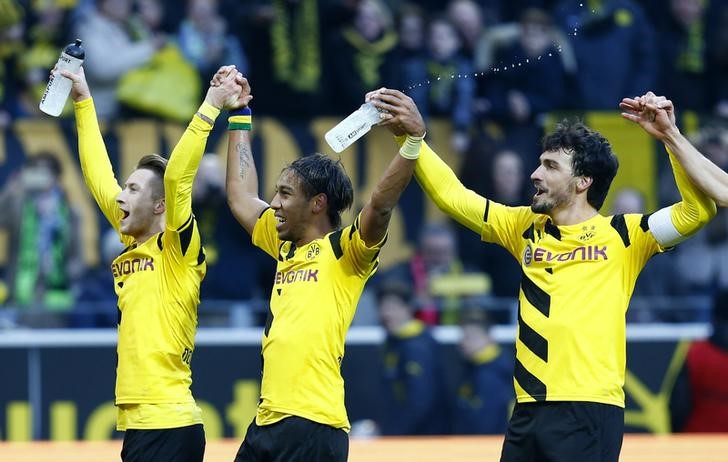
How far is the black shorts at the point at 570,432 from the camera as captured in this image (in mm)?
6012

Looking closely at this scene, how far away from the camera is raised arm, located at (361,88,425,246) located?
6.01 meters

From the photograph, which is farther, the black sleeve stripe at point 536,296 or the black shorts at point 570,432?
the black sleeve stripe at point 536,296

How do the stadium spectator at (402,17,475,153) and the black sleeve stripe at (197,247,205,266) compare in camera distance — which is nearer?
the black sleeve stripe at (197,247,205,266)

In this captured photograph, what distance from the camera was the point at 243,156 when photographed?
687 cm

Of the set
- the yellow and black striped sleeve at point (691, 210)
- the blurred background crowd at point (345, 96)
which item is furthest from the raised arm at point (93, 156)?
the blurred background crowd at point (345, 96)

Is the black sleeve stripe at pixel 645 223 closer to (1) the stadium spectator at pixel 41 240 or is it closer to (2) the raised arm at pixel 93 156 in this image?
(2) the raised arm at pixel 93 156

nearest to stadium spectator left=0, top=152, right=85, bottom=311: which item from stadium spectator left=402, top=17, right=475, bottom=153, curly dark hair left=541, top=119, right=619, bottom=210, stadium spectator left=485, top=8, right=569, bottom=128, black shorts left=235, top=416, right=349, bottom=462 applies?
stadium spectator left=402, top=17, right=475, bottom=153

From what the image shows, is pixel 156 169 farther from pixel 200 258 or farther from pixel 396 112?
pixel 396 112

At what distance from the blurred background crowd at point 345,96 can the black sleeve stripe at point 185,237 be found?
187 inches

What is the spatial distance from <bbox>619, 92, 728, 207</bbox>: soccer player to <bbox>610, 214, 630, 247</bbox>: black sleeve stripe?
376mm

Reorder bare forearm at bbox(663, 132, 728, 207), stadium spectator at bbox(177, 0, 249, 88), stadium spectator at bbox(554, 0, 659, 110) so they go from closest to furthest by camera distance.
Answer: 1. bare forearm at bbox(663, 132, 728, 207)
2. stadium spectator at bbox(554, 0, 659, 110)
3. stadium spectator at bbox(177, 0, 249, 88)

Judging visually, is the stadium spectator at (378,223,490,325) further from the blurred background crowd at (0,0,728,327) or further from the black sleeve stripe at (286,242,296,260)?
the black sleeve stripe at (286,242,296,260)

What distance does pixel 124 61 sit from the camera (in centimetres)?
1194

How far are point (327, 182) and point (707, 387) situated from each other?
17.9ft
